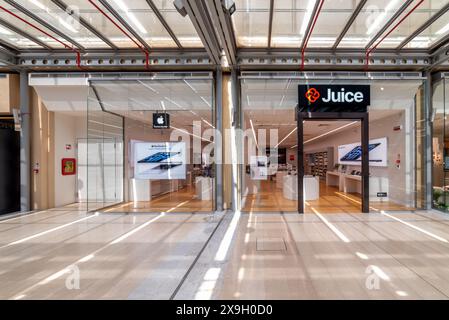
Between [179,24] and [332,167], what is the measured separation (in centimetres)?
1062

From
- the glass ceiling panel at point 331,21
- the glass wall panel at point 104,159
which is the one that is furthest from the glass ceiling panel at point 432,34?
the glass wall panel at point 104,159

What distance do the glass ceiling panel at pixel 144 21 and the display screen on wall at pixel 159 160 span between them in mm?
2586

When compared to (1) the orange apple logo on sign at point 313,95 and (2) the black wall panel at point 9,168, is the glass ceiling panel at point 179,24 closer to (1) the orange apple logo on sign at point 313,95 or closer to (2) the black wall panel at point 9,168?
(1) the orange apple logo on sign at point 313,95

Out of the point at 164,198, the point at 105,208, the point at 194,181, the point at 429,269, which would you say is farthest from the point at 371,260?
the point at 105,208

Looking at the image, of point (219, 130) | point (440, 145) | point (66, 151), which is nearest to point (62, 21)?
point (66, 151)

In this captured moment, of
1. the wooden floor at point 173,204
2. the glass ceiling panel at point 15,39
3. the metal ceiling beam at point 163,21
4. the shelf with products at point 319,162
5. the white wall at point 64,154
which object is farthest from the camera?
the shelf with products at point 319,162

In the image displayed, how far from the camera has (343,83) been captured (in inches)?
231

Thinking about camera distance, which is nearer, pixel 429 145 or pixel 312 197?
pixel 429 145

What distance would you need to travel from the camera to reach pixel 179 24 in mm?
4691

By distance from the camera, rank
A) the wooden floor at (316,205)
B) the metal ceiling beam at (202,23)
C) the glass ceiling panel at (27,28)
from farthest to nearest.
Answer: the wooden floor at (316,205) → the glass ceiling panel at (27,28) → the metal ceiling beam at (202,23)

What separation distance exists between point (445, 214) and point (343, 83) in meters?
3.97

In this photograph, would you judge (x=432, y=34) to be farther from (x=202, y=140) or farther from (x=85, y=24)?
(x=85, y=24)

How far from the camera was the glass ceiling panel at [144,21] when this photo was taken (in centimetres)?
409

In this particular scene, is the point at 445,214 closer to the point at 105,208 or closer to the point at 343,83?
the point at 343,83
